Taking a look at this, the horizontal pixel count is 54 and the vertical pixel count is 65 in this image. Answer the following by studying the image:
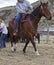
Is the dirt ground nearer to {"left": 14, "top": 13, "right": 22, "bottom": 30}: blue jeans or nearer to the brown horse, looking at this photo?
the brown horse

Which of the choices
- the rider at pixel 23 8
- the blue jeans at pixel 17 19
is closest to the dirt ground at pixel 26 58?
the blue jeans at pixel 17 19

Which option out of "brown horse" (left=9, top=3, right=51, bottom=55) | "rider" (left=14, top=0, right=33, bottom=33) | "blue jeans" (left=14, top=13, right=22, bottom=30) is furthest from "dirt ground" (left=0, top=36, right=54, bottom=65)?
"rider" (left=14, top=0, right=33, bottom=33)

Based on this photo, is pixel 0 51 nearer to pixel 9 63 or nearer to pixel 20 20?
pixel 20 20

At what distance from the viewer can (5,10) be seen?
74.4 feet

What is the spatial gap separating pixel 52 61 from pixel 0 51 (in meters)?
3.64

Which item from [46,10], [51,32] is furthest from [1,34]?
[51,32]

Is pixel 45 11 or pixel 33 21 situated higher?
pixel 45 11

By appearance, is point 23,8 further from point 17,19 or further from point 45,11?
point 45,11

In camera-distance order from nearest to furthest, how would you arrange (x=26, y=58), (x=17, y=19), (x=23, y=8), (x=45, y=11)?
(x=26, y=58)
(x=45, y=11)
(x=23, y=8)
(x=17, y=19)

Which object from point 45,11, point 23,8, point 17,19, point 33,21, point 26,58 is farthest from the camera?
point 17,19

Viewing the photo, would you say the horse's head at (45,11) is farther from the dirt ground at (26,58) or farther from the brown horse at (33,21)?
the dirt ground at (26,58)

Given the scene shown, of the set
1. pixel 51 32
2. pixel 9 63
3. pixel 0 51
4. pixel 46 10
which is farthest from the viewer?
pixel 51 32

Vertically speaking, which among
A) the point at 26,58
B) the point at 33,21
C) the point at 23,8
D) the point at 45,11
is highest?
A: the point at 23,8

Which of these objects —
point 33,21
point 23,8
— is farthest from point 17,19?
point 33,21
